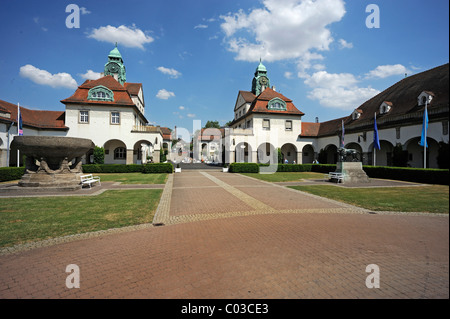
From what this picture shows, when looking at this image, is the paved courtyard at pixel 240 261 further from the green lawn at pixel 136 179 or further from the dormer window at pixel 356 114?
the dormer window at pixel 356 114

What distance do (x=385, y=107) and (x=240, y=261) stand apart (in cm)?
2911

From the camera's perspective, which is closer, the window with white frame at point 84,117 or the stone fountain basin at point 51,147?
the stone fountain basin at point 51,147

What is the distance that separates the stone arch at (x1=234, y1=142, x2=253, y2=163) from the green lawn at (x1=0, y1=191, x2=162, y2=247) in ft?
83.8

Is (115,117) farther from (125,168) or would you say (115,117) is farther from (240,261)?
(240,261)

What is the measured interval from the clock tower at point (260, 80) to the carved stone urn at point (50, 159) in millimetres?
39975

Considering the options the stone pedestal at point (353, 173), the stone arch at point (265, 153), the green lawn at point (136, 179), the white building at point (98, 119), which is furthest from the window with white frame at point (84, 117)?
the stone pedestal at point (353, 173)

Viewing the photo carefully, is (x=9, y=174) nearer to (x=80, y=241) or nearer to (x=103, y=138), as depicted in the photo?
(x=103, y=138)

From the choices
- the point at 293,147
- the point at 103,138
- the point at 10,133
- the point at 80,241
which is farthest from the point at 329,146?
the point at 10,133

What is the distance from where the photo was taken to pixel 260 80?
49.0 m

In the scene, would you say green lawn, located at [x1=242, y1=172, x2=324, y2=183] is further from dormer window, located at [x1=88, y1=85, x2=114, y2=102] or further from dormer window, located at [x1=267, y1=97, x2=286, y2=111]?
dormer window, located at [x1=88, y1=85, x2=114, y2=102]

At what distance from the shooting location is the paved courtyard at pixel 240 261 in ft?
6.22

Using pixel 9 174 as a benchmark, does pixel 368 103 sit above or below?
above
